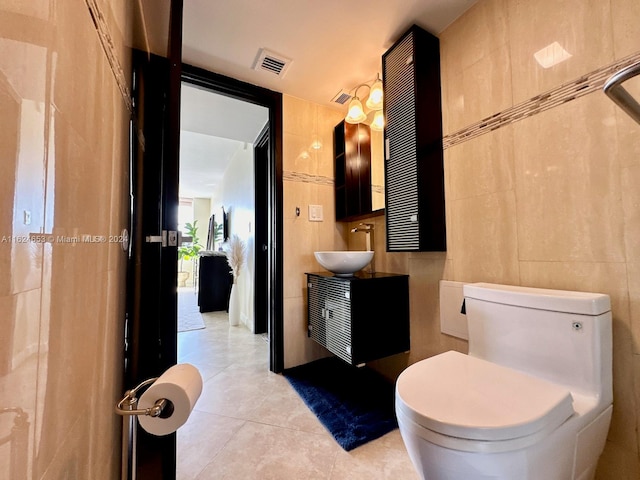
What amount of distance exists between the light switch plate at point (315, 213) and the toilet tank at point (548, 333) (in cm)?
134

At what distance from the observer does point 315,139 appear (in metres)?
2.29

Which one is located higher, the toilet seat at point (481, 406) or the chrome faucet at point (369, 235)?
the chrome faucet at point (369, 235)

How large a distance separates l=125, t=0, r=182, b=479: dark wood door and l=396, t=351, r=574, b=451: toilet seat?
80 centimetres

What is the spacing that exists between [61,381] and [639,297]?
1.62 metres

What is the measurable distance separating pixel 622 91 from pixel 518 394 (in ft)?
2.80

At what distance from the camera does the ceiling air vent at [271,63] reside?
1.71 metres

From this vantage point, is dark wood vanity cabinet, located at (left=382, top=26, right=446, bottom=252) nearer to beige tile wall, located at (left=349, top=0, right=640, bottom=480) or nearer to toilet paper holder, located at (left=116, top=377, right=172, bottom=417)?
beige tile wall, located at (left=349, top=0, right=640, bottom=480)

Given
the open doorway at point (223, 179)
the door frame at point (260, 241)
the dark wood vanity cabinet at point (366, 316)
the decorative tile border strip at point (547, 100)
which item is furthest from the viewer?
the door frame at point (260, 241)

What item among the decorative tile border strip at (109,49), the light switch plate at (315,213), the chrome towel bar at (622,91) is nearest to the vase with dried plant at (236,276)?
the light switch plate at (315,213)

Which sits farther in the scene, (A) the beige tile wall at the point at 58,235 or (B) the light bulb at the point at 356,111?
(B) the light bulb at the point at 356,111

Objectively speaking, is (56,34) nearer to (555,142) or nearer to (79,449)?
(79,449)

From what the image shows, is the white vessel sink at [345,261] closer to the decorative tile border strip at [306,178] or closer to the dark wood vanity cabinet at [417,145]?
the dark wood vanity cabinet at [417,145]

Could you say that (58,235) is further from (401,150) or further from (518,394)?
(401,150)

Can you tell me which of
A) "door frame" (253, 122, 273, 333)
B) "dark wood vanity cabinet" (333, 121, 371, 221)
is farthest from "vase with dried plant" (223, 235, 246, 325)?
"dark wood vanity cabinet" (333, 121, 371, 221)
